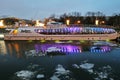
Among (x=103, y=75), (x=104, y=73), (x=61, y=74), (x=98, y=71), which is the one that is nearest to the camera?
(x=103, y=75)

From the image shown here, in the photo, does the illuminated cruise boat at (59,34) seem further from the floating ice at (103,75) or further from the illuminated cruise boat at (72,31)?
the floating ice at (103,75)

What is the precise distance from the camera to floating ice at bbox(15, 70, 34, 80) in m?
14.5

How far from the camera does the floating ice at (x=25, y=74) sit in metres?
14.5

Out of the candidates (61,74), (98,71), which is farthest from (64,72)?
(98,71)

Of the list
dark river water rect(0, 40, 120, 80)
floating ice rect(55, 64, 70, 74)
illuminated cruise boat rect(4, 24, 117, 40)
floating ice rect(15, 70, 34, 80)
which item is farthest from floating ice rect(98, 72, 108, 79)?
illuminated cruise boat rect(4, 24, 117, 40)

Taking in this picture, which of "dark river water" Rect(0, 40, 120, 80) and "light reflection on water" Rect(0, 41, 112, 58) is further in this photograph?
"light reflection on water" Rect(0, 41, 112, 58)

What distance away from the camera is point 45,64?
1836 cm

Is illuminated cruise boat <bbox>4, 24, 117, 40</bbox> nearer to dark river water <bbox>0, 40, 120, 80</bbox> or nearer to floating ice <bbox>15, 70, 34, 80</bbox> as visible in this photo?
dark river water <bbox>0, 40, 120, 80</bbox>

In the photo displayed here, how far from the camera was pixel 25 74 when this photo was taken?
15203mm

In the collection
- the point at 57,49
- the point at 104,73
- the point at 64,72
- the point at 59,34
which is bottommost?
the point at 104,73

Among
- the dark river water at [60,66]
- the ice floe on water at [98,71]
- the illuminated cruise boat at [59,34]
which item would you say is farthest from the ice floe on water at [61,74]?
the illuminated cruise boat at [59,34]

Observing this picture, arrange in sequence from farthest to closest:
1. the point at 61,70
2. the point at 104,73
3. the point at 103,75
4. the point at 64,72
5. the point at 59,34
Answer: the point at 59,34 < the point at 61,70 < the point at 64,72 < the point at 104,73 < the point at 103,75

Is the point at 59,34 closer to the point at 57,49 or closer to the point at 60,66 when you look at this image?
the point at 57,49

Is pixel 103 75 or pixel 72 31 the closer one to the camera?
pixel 103 75
